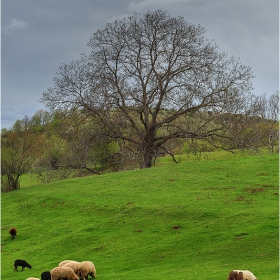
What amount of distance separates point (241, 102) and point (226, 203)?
17027mm

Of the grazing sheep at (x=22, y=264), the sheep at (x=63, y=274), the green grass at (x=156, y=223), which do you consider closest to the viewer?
the sheep at (x=63, y=274)

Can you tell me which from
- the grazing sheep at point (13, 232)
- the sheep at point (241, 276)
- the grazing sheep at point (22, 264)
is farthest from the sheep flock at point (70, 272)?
the grazing sheep at point (13, 232)

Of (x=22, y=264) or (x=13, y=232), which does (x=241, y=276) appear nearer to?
(x=22, y=264)

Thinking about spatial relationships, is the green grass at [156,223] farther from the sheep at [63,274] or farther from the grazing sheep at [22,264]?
the sheep at [63,274]

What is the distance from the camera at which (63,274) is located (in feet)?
44.5

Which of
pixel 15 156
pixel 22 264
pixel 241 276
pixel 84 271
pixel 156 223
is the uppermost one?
pixel 15 156

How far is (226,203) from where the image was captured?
22.4 metres

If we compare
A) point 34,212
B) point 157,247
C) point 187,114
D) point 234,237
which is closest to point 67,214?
point 34,212

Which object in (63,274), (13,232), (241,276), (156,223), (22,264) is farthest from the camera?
(13,232)

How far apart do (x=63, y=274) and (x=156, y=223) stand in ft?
27.0

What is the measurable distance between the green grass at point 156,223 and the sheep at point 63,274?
127 cm

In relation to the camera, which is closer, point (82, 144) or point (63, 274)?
point (63, 274)

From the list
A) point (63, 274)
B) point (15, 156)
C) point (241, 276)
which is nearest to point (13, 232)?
point (63, 274)

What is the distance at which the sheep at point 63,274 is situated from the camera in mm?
13508
